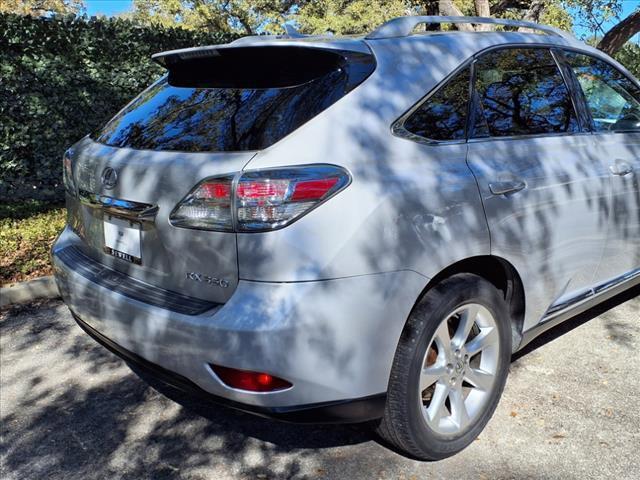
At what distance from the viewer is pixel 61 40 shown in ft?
24.6

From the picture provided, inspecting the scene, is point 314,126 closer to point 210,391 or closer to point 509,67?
point 210,391

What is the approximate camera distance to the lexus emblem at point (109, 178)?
8.38ft

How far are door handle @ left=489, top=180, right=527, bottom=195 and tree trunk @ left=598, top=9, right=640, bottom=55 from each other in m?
6.97

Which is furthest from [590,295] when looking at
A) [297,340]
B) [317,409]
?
[297,340]

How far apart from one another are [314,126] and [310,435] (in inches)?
60.3

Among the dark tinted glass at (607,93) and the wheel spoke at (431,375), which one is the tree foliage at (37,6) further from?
the wheel spoke at (431,375)

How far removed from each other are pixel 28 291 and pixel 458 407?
3.53 metres

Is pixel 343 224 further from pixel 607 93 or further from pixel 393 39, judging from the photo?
pixel 607 93

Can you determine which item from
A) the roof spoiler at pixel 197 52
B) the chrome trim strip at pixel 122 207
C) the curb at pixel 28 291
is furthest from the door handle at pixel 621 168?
the curb at pixel 28 291

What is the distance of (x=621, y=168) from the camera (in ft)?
10.8

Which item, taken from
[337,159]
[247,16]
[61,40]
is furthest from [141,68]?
[247,16]

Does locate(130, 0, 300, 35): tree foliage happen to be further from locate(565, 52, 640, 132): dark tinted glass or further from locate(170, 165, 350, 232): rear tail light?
locate(170, 165, 350, 232): rear tail light

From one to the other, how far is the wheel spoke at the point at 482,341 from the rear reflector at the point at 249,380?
0.94 metres

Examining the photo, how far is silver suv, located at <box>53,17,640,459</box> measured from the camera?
82.7 inches
